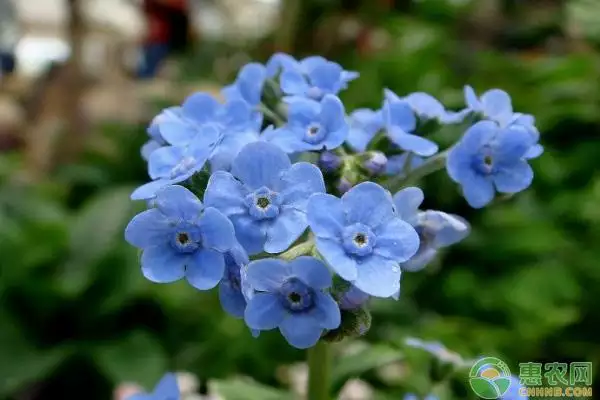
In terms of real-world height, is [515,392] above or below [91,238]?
above

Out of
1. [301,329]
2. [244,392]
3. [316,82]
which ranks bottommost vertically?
[244,392]

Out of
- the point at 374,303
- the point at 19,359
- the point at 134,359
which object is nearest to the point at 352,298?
the point at 374,303

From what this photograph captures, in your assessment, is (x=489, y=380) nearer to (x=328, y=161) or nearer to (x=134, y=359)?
(x=328, y=161)

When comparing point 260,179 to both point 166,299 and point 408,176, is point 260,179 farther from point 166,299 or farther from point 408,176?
point 166,299

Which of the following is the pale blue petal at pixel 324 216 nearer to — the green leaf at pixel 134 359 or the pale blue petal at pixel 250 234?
the pale blue petal at pixel 250 234

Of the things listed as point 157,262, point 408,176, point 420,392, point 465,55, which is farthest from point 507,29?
point 157,262

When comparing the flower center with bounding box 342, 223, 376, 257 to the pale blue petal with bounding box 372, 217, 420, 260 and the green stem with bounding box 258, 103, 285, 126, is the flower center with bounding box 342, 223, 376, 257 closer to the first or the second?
the pale blue petal with bounding box 372, 217, 420, 260

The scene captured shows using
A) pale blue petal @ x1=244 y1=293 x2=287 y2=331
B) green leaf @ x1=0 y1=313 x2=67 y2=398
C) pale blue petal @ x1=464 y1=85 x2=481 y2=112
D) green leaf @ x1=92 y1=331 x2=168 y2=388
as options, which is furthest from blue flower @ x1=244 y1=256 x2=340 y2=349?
green leaf @ x1=0 y1=313 x2=67 y2=398
